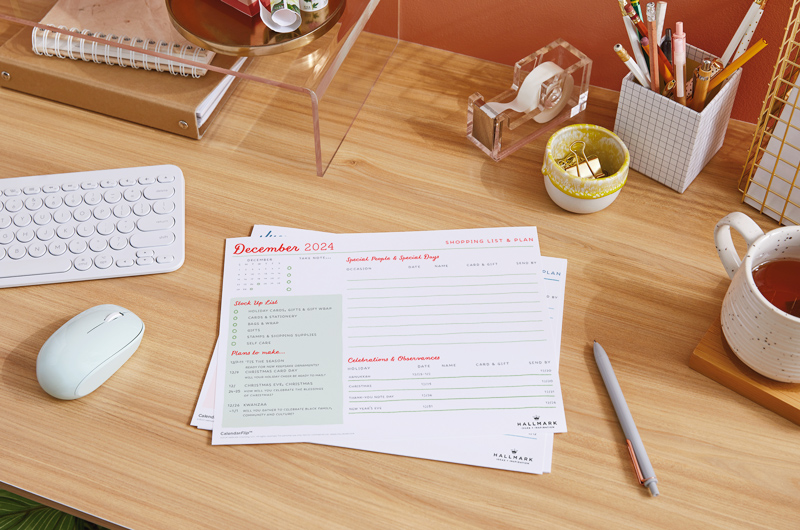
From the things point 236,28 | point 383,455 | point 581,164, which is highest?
point 236,28

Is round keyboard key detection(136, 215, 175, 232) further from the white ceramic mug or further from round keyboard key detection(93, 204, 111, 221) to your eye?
the white ceramic mug

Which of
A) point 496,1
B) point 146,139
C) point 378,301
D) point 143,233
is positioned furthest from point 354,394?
point 496,1

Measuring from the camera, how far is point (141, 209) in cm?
90

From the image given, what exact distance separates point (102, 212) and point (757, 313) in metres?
0.77

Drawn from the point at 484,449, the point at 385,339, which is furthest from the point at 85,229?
the point at 484,449

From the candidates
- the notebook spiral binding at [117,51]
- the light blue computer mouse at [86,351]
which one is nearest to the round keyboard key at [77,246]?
the light blue computer mouse at [86,351]

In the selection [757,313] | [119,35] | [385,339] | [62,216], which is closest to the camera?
[757,313]

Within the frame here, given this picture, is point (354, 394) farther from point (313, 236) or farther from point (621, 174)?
point (621, 174)

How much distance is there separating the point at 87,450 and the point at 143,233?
0.28 metres

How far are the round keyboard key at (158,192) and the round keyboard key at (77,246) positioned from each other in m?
0.10

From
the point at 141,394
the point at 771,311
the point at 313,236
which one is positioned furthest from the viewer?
the point at 313,236

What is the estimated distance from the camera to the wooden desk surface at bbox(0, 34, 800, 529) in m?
0.68

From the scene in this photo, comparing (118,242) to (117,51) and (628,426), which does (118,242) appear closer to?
(117,51)

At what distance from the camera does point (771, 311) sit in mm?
653
